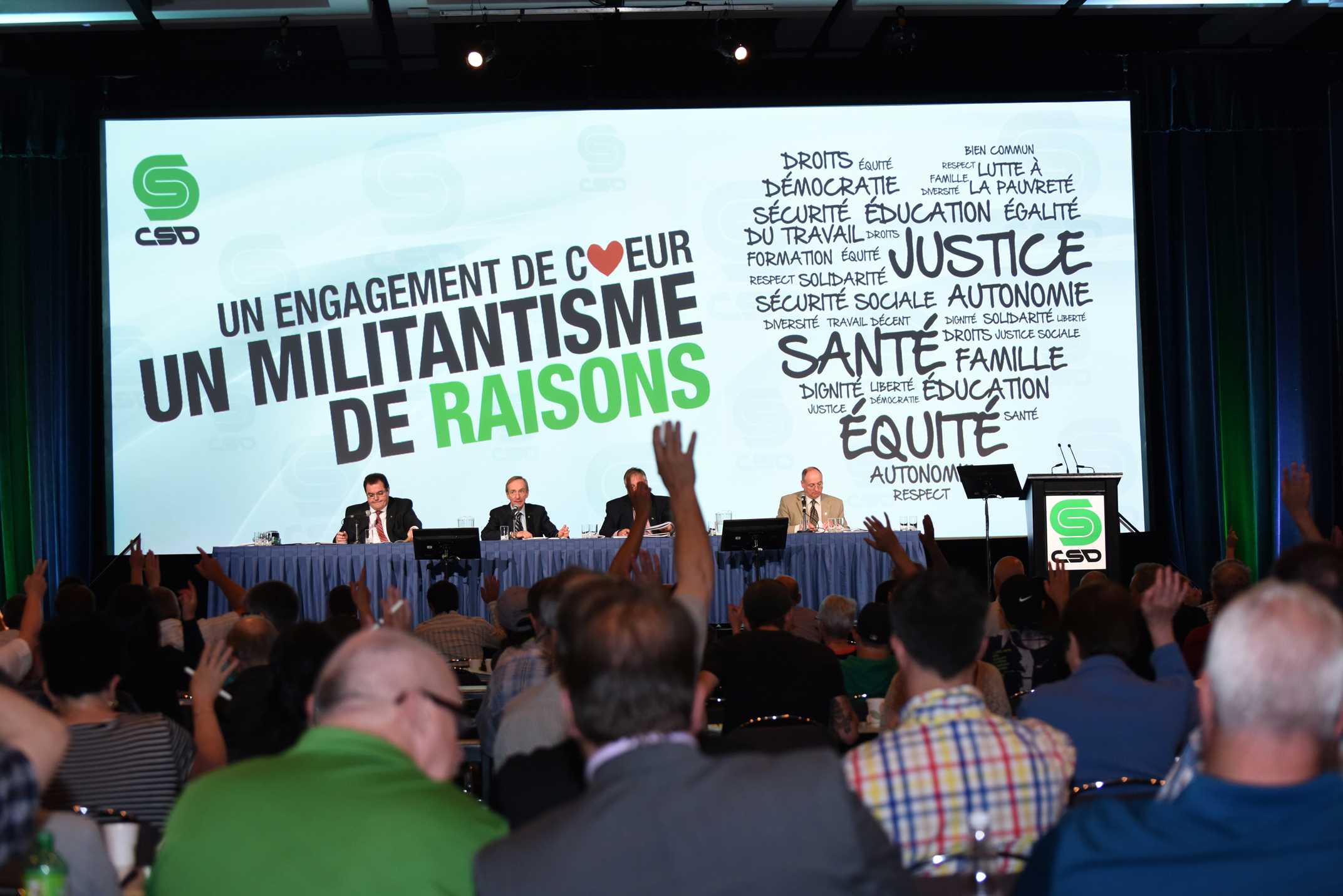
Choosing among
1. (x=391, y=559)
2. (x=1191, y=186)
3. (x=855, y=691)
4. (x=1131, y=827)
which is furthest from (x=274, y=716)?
(x=1191, y=186)

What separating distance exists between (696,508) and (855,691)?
91.6 inches

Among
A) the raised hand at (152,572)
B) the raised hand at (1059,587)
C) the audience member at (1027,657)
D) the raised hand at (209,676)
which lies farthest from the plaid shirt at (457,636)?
the raised hand at (209,676)

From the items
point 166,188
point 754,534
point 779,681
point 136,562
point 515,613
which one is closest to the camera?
point 779,681

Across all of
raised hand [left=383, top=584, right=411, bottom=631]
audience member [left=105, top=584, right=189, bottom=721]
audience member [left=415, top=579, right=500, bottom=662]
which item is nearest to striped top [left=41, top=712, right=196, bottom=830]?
raised hand [left=383, top=584, right=411, bottom=631]

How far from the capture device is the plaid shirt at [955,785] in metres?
2.04

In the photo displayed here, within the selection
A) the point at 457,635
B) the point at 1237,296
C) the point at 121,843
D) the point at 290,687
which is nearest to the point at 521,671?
the point at 290,687

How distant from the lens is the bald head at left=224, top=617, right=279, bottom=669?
3.69 meters

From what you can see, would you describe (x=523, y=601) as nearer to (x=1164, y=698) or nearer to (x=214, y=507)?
(x=1164, y=698)

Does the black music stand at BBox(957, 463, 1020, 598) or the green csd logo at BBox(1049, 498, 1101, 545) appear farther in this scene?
the green csd logo at BBox(1049, 498, 1101, 545)

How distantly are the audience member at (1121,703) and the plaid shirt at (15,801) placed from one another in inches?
83.3

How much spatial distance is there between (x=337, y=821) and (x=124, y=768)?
54.7 inches

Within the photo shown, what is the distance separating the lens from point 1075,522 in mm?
7789

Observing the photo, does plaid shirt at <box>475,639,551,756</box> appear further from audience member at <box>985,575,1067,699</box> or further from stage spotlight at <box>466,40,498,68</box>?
stage spotlight at <box>466,40,498,68</box>

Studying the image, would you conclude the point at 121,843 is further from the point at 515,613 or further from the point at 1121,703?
the point at 515,613
